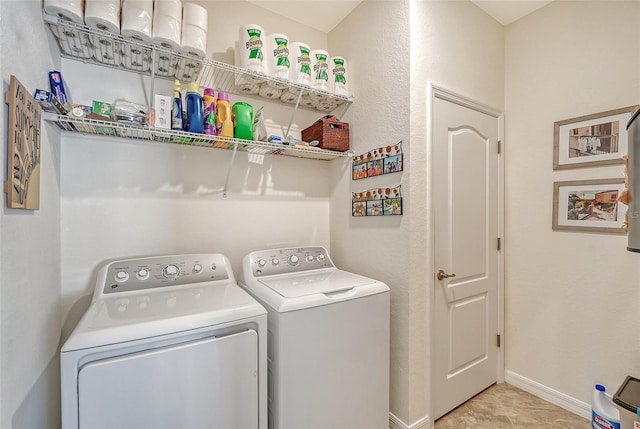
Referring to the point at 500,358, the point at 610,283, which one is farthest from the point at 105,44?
the point at 500,358

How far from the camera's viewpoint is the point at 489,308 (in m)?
2.13

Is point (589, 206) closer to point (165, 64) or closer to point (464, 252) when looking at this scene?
point (464, 252)

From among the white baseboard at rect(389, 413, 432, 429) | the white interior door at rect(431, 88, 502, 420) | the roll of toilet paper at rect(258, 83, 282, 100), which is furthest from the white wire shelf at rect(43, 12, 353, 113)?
the white baseboard at rect(389, 413, 432, 429)

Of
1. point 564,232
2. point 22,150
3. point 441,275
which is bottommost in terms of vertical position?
point 441,275

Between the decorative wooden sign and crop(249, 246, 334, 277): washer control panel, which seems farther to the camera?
crop(249, 246, 334, 277): washer control panel

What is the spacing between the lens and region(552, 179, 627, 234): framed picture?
1.68 meters

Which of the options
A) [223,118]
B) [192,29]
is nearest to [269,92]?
[223,118]

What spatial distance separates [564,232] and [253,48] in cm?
233

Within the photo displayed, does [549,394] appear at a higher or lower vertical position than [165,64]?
lower

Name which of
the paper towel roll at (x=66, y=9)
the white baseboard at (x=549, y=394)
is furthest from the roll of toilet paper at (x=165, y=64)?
the white baseboard at (x=549, y=394)

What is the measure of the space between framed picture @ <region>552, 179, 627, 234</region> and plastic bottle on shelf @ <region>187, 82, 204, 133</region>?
7.61 ft

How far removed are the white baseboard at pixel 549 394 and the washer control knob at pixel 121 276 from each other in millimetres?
2721

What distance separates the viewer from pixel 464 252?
1952 mm

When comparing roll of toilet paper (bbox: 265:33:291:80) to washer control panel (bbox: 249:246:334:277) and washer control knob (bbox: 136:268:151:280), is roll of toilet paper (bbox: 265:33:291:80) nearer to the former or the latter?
washer control panel (bbox: 249:246:334:277)
